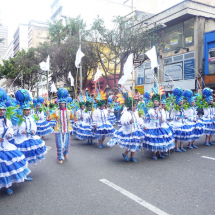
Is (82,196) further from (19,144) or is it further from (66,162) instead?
(66,162)

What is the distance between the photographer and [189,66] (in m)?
20.6

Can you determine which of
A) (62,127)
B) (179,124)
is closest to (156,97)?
(179,124)

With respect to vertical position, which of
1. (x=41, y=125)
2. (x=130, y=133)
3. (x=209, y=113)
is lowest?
(x=41, y=125)

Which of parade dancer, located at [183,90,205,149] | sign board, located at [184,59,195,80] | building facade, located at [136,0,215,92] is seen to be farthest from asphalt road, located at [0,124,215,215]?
sign board, located at [184,59,195,80]

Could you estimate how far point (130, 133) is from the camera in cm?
618

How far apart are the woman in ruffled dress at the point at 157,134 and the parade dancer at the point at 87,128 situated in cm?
301

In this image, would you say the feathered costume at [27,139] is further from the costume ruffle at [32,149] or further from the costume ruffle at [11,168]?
the costume ruffle at [11,168]

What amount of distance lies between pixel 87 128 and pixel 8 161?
198 inches

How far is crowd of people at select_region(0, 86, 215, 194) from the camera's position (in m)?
4.46

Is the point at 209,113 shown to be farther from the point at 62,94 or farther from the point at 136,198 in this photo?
the point at 136,198

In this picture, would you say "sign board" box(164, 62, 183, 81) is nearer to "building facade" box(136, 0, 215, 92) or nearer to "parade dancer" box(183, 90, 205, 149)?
"building facade" box(136, 0, 215, 92)

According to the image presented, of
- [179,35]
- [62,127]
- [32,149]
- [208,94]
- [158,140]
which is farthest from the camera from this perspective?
[179,35]

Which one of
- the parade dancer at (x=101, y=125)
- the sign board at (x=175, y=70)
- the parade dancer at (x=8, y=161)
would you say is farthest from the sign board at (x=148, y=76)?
the parade dancer at (x=8, y=161)

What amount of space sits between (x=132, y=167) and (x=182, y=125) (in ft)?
8.85
